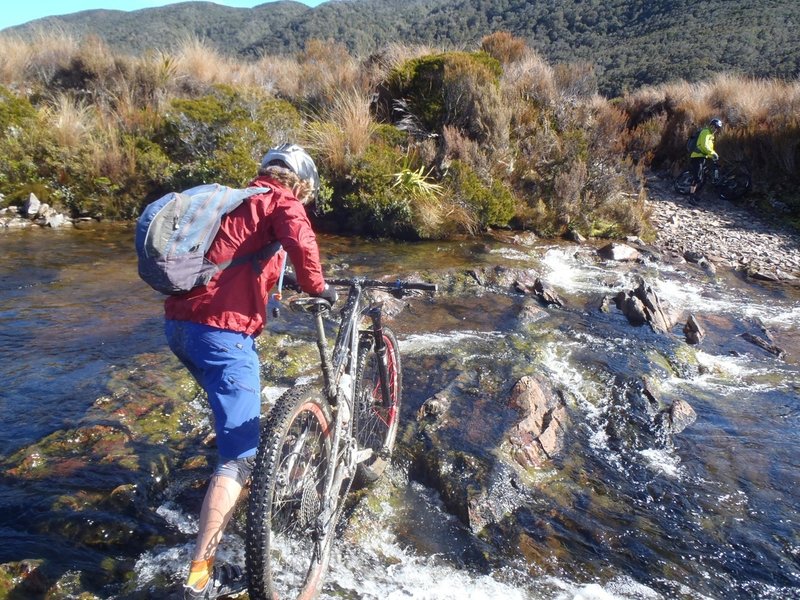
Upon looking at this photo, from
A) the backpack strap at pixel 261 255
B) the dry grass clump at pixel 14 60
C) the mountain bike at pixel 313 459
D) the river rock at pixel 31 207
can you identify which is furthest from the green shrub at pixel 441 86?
the backpack strap at pixel 261 255

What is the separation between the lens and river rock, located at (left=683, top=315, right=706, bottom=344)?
6.59m

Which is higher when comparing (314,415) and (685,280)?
(314,415)

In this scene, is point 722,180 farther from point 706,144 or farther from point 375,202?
point 375,202

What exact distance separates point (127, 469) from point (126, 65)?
40.7 ft

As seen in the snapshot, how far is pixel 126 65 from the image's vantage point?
13.3 m

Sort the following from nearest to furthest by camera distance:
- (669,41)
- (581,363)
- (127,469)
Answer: (127,469) < (581,363) < (669,41)

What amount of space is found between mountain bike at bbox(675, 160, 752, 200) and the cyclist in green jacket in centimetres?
6

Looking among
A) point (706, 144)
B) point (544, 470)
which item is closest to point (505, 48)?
point (706, 144)

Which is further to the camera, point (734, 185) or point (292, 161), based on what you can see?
point (734, 185)

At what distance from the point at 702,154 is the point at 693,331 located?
742 centimetres

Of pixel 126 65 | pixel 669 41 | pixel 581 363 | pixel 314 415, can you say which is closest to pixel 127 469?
pixel 314 415

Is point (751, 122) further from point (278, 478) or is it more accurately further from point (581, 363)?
point (278, 478)

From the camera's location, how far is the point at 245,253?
258 cm

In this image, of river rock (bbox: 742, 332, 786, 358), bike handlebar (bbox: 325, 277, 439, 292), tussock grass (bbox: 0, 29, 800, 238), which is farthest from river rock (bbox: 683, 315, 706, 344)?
bike handlebar (bbox: 325, 277, 439, 292)
